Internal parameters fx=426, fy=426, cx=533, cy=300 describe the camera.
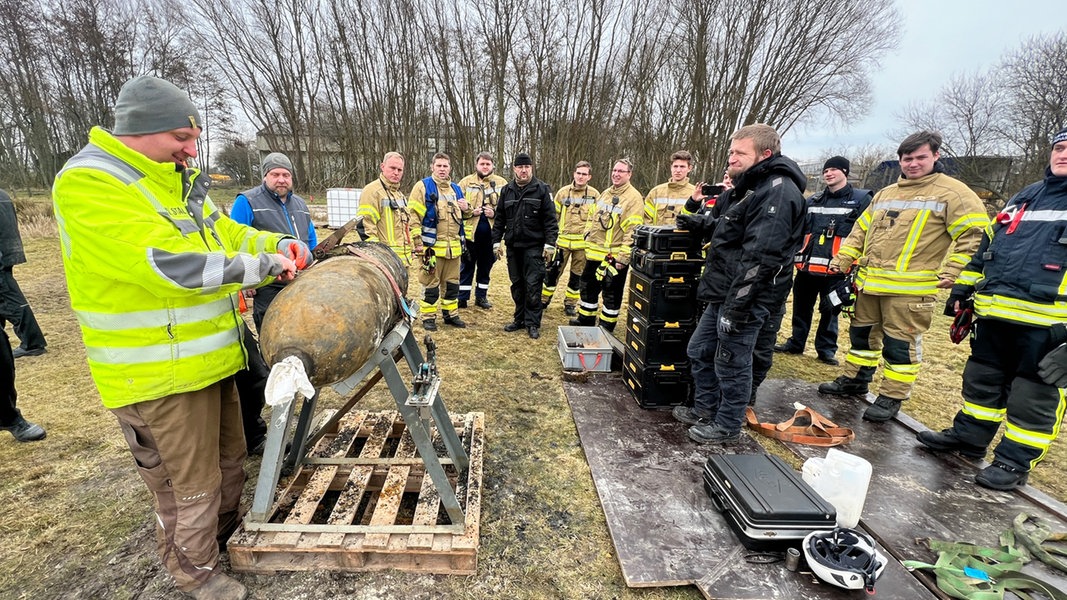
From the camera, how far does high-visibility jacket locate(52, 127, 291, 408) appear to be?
1.56m

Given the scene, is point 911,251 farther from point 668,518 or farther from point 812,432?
point 668,518

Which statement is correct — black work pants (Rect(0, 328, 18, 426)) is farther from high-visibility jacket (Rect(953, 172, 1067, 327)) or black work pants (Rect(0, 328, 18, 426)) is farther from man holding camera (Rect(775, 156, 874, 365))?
man holding camera (Rect(775, 156, 874, 365))

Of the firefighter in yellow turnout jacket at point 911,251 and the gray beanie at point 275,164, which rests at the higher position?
the gray beanie at point 275,164

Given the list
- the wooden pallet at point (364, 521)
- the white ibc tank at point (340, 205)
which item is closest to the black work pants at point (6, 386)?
the wooden pallet at point (364, 521)

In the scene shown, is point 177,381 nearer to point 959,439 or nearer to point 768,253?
point 768,253

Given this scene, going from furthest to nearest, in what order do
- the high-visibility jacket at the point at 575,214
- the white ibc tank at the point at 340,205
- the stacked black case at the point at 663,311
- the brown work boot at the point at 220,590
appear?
the white ibc tank at the point at 340,205
the high-visibility jacket at the point at 575,214
the stacked black case at the point at 663,311
the brown work boot at the point at 220,590

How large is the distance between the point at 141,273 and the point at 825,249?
617 cm

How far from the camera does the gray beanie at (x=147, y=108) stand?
1.67 meters

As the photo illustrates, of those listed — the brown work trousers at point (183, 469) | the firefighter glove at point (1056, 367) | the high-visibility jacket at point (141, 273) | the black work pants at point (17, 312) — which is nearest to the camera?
the high-visibility jacket at point (141, 273)

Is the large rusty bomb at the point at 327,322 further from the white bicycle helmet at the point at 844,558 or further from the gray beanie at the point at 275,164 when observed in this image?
the white bicycle helmet at the point at 844,558

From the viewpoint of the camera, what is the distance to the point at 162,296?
169 centimetres

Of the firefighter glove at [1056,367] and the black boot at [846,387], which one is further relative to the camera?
the black boot at [846,387]

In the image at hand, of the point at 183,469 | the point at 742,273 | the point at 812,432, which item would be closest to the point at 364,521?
the point at 183,469

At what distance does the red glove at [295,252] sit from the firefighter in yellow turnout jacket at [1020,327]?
14.6 feet
